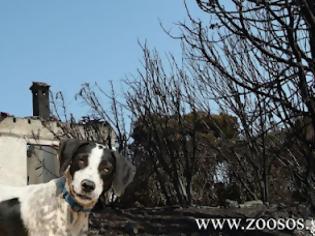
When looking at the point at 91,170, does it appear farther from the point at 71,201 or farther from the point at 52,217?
the point at 52,217

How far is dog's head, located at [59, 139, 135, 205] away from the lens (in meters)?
5.02

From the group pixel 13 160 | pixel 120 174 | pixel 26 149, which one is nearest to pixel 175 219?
pixel 120 174

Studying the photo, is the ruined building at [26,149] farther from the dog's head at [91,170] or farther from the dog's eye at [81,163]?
the dog's eye at [81,163]

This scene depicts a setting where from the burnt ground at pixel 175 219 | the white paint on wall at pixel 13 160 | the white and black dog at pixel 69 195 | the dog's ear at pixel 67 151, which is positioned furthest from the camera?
the white paint on wall at pixel 13 160

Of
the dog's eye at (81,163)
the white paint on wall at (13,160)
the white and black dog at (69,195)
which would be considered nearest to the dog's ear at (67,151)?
the white and black dog at (69,195)

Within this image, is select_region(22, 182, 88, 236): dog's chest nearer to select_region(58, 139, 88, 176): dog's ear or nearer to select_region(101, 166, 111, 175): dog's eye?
select_region(58, 139, 88, 176): dog's ear

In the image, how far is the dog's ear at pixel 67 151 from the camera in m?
5.25

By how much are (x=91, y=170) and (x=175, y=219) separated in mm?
4185

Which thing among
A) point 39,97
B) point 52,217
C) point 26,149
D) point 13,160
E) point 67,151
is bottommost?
point 52,217

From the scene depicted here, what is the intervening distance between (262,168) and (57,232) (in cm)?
730

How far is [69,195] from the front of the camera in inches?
203

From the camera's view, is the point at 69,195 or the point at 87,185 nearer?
the point at 87,185

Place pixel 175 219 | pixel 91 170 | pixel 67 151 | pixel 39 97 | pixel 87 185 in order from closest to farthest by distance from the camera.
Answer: pixel 87 185 → pixel 91 170 → pixel 67 151 → pixel 175 219 → pixel 39 97

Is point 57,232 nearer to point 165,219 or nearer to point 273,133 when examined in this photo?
point 165,219
